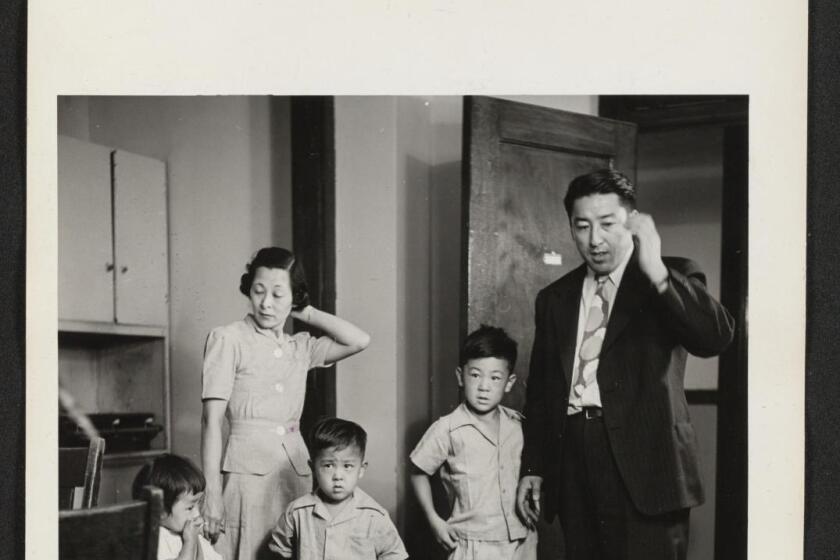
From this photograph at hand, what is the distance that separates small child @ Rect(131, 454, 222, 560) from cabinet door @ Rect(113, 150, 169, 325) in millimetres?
601

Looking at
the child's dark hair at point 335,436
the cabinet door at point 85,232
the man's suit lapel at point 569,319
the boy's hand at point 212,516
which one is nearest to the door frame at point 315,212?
the child's dark hair at point 335,436

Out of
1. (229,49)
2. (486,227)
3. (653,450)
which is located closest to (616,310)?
(653,450)

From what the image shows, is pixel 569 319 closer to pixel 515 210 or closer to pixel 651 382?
pixel 651 382

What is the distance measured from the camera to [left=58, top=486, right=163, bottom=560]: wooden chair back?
125 centimetres

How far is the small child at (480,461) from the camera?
217 centimetres

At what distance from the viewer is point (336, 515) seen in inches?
82.0

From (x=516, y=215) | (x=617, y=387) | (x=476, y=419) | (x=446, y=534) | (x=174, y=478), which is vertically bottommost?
(x=446, y=534)

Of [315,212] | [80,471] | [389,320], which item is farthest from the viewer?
[315,212]

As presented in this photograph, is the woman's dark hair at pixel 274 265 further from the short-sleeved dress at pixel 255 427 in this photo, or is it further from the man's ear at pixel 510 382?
the man's ear at pixel 510 382

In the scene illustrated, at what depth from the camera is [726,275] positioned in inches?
125

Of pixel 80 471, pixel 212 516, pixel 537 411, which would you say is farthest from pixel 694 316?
pixel 80 471

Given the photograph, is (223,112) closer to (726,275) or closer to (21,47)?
(21,47)

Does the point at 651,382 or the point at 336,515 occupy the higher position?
the point at 651,382

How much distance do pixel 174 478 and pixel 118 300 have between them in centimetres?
101
